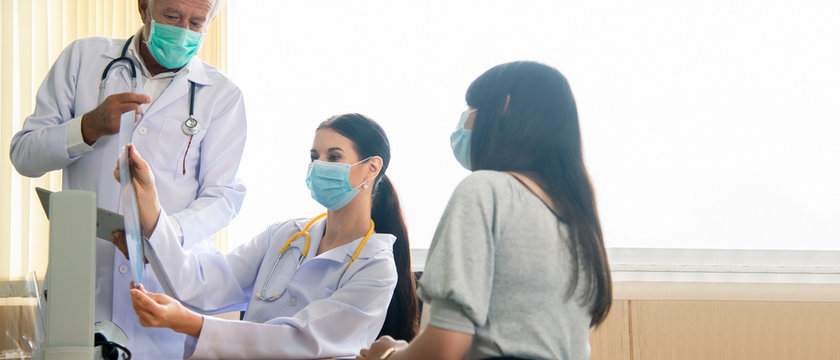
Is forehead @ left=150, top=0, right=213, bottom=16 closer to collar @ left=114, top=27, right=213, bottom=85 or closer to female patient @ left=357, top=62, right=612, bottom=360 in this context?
collar @ left=114, top=27, right=213, bottom=85

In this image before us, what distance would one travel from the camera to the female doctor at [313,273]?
1501mm

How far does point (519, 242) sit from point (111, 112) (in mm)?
875

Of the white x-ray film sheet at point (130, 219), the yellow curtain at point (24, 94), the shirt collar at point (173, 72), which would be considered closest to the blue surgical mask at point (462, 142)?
the white x-ray film sheet at point (130, 219)

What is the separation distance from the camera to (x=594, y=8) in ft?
9.80

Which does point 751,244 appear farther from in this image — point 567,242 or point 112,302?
point 112,302

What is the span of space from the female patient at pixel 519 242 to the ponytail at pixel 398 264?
0.76m

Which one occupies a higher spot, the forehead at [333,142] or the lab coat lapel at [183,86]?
the lab coat lapel at [183,86]

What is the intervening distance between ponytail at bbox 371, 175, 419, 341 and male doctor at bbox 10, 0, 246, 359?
37 cm

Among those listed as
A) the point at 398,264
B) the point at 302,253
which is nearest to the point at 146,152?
the point at 302,253

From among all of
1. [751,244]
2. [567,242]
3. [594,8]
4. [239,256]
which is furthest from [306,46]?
[567,242]

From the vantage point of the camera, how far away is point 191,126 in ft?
5.91

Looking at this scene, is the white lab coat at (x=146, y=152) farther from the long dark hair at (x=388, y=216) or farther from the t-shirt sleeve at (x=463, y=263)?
the t-shirt sleeve at (x=463, y=263)

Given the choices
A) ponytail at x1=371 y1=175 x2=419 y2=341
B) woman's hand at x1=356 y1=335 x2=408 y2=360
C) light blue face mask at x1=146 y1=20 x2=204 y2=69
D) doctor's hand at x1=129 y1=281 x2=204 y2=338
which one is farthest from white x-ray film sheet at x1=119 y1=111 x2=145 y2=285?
ponytail at x1=371 y1=175 x2=419 y2=341

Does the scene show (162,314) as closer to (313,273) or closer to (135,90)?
(313,273)
